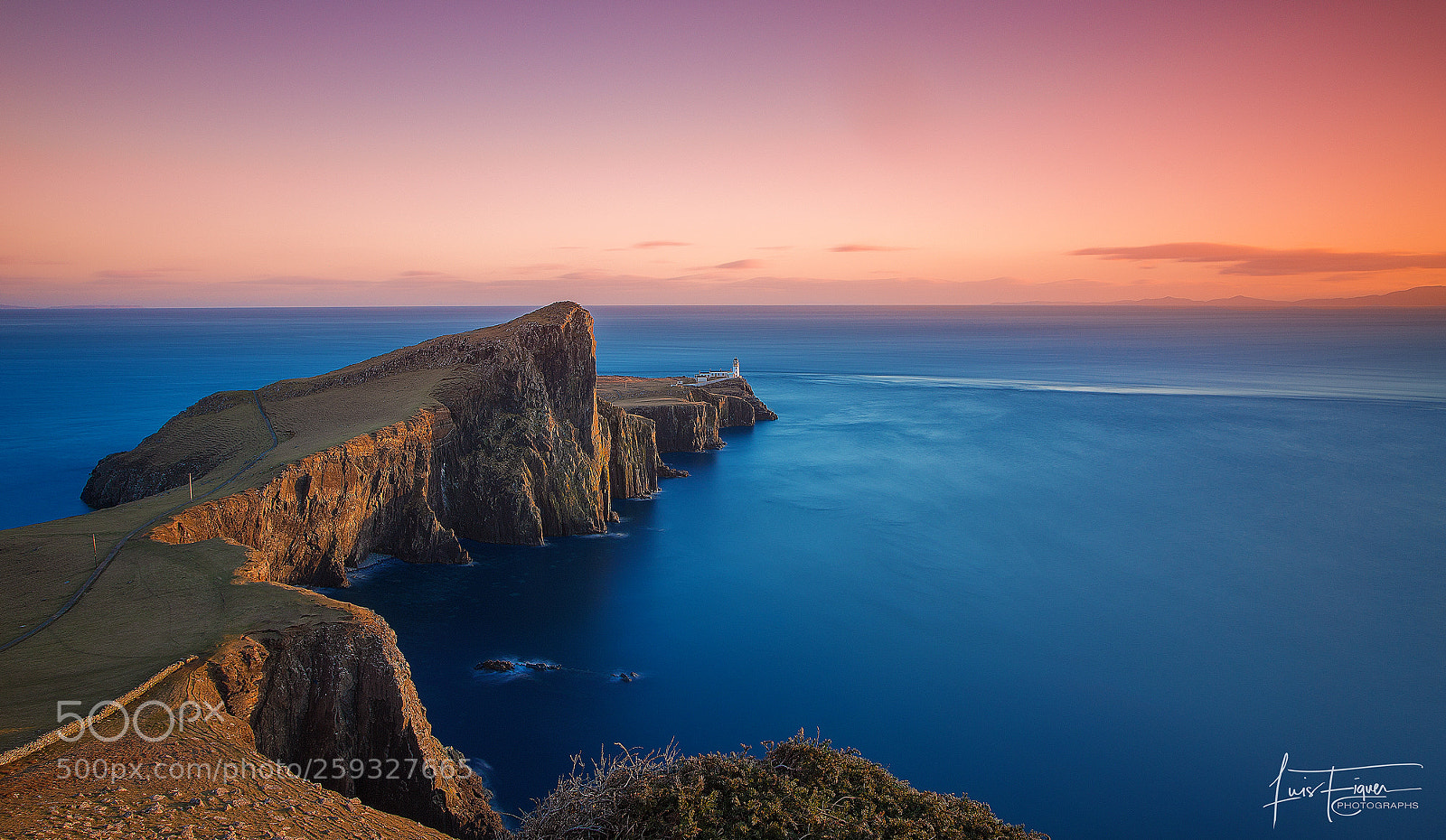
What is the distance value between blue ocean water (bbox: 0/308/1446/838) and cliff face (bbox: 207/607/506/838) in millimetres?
5756

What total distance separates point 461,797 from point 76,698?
9536 millimetres

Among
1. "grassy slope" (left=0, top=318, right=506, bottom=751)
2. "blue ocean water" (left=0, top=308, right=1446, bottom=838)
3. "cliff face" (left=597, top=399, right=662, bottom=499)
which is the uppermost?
"grassy slope" (left=0, top=318, right=506, bottom=751)

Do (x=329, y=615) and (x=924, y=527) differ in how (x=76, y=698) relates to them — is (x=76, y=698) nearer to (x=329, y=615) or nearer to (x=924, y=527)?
(x=329, y=615)

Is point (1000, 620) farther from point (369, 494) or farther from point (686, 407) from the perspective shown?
point (686, 407)

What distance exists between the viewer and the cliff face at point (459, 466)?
37719 mm

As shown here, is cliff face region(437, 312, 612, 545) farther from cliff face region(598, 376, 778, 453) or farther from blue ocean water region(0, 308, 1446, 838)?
cliff face region(598, 376, 778, 453)

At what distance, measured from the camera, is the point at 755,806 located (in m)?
14.1

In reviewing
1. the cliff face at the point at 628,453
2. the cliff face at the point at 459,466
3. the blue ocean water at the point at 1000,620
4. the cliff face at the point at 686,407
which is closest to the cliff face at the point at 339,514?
the cliff face at the point at 459,466

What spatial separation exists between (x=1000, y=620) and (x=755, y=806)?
3104cm

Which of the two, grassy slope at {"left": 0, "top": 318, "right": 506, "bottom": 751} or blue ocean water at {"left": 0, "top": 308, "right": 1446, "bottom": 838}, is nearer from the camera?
grassy slope at {"left": 0, "top": 318, "right": 506, "bottom": 751}

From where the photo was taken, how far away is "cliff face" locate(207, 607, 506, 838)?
19.1 metres

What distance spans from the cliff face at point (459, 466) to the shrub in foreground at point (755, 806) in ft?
85.8

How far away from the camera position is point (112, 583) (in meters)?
23.1


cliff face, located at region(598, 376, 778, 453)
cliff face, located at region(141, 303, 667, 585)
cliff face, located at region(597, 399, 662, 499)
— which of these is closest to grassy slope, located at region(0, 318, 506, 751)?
cliff face, located at region(141, 303, 667, 585)
